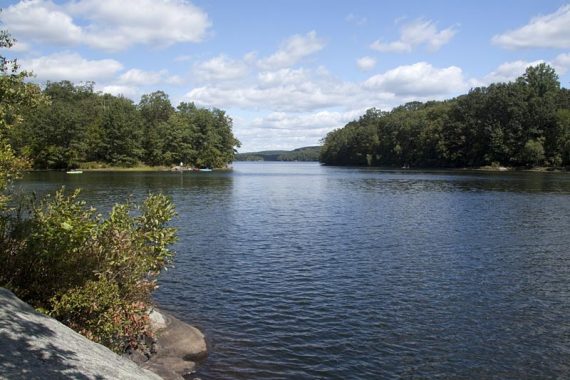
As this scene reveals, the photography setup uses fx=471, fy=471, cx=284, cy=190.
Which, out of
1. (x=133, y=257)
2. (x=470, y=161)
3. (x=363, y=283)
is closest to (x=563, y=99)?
(x=470, y=161)

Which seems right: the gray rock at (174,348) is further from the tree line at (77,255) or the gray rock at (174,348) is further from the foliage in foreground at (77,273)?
the foliage in foreground at (77,273)

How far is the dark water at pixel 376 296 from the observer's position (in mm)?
14344

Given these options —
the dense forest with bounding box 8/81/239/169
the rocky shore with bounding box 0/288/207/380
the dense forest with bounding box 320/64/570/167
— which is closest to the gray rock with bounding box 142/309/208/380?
the rocky shore with bounding box 0/288/207/380

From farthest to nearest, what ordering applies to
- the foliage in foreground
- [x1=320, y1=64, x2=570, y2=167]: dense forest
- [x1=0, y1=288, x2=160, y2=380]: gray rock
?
1. [x1=320, y1=64, x2=570, y2=167]: dense forest
2. the foliage in foreground
3. [x1=0, y1=288, x2=160, y2=380]: gray rock

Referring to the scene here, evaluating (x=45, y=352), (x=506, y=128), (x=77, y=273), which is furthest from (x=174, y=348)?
(x=506, y=128)

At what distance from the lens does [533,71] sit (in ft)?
541

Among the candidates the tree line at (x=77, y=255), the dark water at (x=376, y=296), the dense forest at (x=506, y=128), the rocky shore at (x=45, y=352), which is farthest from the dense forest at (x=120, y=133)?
the rocky shore at (x=45, y=352)

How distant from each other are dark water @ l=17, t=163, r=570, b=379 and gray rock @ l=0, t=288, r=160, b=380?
4.67 metres

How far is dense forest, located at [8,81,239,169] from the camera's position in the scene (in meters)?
134

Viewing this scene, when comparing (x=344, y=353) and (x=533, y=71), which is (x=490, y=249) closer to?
(x=344, y=353)

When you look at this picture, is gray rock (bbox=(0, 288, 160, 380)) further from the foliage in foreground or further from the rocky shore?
the foliage in foreground

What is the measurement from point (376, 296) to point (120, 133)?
13665cm

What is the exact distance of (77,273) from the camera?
12.1 metres

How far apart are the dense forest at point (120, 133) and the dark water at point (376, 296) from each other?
109 metres
